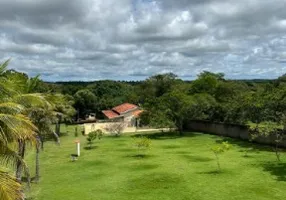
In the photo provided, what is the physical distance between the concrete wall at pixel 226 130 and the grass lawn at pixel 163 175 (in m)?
1.29

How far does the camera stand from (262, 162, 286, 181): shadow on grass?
19.5 m

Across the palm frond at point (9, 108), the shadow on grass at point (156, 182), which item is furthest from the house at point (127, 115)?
the palm frond at point (9, 108)

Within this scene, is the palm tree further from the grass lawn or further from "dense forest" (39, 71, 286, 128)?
"dense forest" (39, 71, 286, 128)

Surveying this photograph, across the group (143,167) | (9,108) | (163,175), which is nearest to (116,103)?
(143,167)

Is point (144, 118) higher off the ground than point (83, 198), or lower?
higher

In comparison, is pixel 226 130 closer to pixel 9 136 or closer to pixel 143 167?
pixel 143 167

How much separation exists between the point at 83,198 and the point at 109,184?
2.60 m

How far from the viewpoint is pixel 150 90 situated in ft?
223

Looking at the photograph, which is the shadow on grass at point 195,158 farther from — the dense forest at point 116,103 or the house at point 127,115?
the house at point 127,115

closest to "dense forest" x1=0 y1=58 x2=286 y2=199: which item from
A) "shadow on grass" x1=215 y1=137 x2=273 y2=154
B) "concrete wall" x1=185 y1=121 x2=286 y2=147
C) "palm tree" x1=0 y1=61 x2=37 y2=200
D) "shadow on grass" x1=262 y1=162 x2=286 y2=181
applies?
"palm tree" x1=0 y1=61 x2=37 y2=200

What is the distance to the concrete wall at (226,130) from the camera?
31.2 m

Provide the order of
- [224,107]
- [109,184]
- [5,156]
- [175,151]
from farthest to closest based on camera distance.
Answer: [224,107] < [175,151] < [109,184] < [5,156]

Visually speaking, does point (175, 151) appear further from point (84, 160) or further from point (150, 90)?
point (150, 90)

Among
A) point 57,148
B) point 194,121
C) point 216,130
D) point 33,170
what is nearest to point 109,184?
point 33,170
